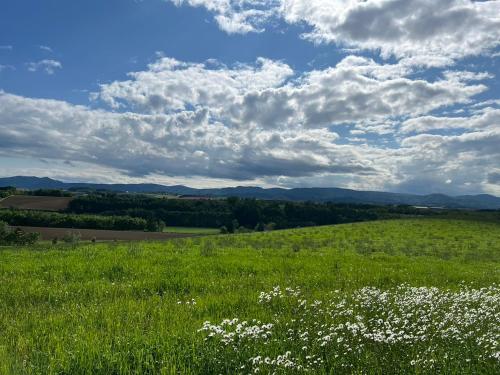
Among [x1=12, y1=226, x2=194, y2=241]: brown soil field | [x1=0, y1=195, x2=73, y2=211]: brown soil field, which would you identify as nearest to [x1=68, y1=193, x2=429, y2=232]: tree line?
[x1=0, y1=195, x2=73, y2=211]: brown soil field

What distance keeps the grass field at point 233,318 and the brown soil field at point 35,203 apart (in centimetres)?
10075

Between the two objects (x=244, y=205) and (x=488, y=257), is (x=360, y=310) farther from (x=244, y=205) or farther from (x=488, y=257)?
(x=244, y=205)

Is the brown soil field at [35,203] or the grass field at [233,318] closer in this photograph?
the grass field at [233,318]

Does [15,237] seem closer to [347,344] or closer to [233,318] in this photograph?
[233,318]

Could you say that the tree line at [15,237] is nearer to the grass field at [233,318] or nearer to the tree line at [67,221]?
the tree line at [67,221]

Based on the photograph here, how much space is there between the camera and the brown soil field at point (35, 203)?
108 meters

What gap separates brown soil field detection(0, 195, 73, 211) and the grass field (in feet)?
331

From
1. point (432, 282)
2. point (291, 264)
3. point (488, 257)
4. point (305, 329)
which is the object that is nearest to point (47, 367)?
point (305, 329)

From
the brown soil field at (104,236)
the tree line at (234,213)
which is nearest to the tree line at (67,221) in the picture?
the tree line at (234,213)

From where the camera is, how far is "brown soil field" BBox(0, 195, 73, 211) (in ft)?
354

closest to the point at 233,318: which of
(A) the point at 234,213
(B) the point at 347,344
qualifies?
(B) the point at 347,344

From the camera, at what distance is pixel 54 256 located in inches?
776

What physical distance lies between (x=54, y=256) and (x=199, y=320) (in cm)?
1346

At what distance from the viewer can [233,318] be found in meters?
10.0
